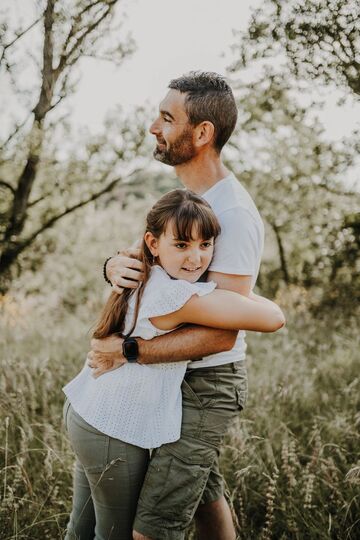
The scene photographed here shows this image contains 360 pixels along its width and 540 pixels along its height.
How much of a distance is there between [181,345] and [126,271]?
0.39 metres

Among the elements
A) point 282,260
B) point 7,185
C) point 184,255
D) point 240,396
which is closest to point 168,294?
point 184,255

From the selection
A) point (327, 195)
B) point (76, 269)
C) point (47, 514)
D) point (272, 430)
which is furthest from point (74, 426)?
point (76, 269)

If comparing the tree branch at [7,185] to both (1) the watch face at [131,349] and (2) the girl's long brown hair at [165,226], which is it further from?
(1) the watch face at [131,349]

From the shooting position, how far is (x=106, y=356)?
221 cm

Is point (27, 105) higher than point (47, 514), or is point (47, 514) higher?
point (27, 105)

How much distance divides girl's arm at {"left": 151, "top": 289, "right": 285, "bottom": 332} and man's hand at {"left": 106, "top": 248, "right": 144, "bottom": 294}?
210 mm

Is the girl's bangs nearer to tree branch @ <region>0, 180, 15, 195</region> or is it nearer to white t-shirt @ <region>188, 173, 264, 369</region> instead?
white t-shirt @ <region>188, 173, 264, 369</region>

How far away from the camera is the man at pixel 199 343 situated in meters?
2.14

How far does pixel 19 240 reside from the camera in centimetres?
731

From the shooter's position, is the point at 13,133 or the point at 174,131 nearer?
the point at 174,131

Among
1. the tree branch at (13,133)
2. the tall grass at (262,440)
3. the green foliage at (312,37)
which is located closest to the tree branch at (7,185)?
the tree branch at (13,133)

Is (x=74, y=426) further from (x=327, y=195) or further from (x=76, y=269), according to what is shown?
(x=76, y=269)

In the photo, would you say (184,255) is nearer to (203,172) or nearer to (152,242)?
(152,242)

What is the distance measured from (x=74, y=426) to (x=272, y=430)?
195cm
